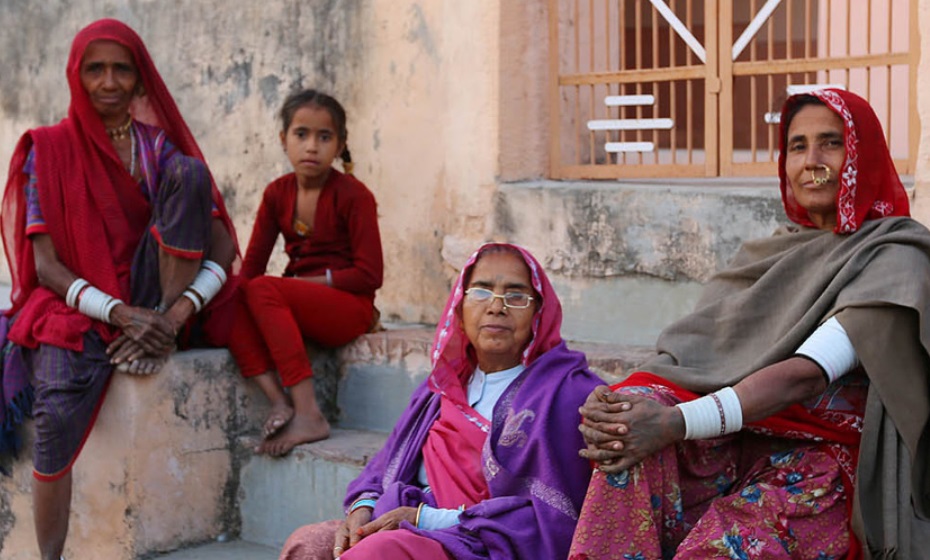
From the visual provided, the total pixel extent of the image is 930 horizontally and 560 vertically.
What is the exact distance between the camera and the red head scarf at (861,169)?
3725 millimetres

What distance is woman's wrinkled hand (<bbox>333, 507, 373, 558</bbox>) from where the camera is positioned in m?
3.88

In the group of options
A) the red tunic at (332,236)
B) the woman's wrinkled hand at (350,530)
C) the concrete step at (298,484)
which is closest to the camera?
the woman's wrinkled hand at (350,530)

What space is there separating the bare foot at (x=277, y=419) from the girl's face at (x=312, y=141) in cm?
96

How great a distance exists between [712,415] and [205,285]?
2.43 m

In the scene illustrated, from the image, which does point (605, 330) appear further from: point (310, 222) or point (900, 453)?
point (900, 453)

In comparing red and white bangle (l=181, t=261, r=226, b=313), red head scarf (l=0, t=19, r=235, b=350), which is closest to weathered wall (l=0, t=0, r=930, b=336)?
red and white bangle (l=181, t=261, r=226, b=313)

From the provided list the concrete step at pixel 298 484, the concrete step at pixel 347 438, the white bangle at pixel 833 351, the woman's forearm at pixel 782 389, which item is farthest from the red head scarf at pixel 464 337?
A: the concrete step at pixel 298 484

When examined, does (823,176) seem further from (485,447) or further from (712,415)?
(485,447)

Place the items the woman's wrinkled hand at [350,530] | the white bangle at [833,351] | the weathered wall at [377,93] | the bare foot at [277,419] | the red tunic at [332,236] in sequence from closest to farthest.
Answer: the white bangle at [833,351] < the woman's wrinkled hand at [350,530] < the bare foot at [277,419] < the red tunic at [332,236] < the weathered wall at [377,93]

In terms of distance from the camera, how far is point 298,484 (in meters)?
5.39

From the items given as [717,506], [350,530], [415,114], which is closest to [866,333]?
[717,506]

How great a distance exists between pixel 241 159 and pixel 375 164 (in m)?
0.96

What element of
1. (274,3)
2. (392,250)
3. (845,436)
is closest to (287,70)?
(274,3)

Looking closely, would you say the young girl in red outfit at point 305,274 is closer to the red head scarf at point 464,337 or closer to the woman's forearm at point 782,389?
the red head scarf at point 464,337
